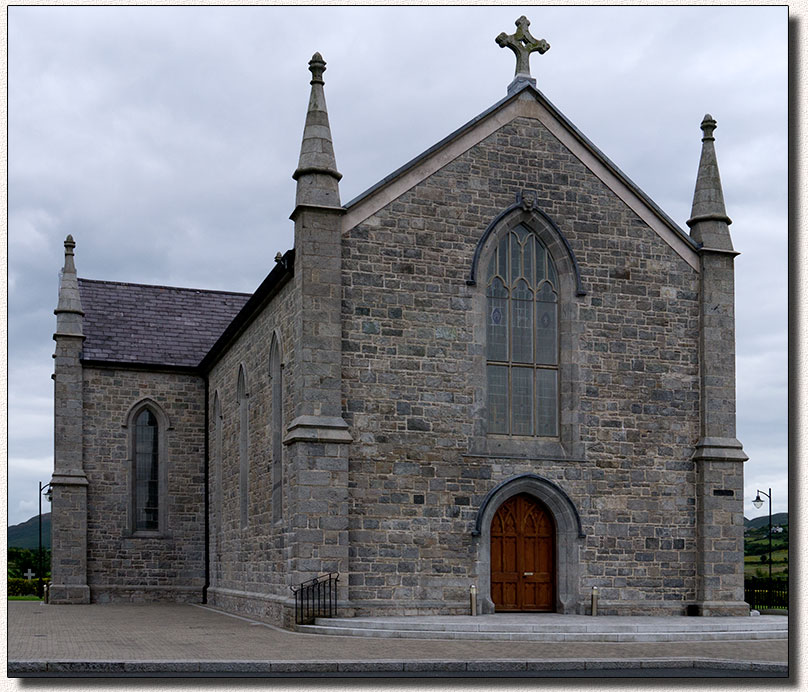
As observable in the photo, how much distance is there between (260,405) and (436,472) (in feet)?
20.9

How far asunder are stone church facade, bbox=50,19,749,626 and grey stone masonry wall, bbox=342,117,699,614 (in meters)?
0.04

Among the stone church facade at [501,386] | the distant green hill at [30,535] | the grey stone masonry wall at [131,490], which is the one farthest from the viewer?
the distant green hill at [30,535]

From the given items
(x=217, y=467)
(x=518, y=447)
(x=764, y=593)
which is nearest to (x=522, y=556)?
(x=518, y=447)

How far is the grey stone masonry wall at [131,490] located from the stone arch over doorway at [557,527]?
49.1 ft

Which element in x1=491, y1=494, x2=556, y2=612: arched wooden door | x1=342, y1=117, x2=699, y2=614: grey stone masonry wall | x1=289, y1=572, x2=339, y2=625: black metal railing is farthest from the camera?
x1=491, y1=494, x2=556, y2=612: arched wooden door

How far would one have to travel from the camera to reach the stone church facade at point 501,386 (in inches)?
860

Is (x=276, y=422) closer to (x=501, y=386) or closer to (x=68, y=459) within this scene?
(x=501, y=386)

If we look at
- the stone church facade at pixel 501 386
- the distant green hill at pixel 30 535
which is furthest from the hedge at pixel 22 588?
the stone church facade at pixel 501 386

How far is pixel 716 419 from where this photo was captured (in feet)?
80.0

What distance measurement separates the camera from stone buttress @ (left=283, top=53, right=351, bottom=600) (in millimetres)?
21062

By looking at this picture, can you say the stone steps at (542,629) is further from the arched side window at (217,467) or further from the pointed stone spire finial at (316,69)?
the arched side window at (217,467)

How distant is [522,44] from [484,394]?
8034 millimetres

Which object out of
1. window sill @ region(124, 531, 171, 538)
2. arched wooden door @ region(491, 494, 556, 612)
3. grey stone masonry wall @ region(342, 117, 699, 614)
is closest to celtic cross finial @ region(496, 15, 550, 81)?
grey stone masonry wall @ region(342, 117, 699, 614)

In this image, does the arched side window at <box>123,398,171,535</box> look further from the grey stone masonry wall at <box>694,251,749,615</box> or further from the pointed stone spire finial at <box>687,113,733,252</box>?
the pointed stone spire finial at <box>687,113,733,252</box>
